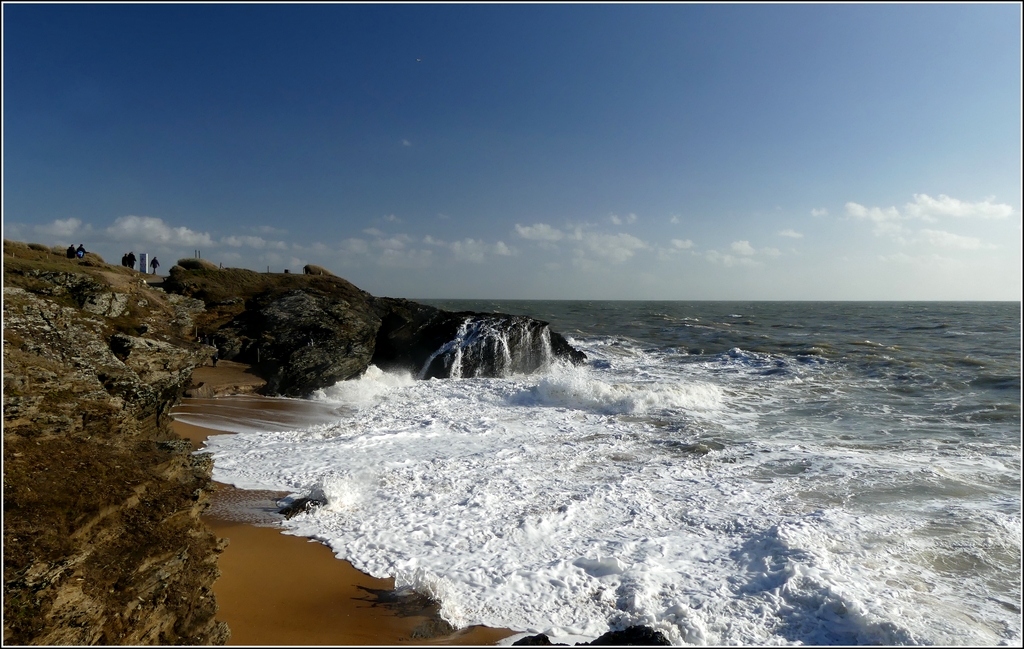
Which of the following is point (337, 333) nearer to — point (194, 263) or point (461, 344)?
point (461, 344)

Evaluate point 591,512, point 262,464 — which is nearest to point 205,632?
point 591,512

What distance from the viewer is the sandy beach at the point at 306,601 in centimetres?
497

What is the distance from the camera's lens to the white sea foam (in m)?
5.38

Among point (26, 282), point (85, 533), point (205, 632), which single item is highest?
point (26, 282)

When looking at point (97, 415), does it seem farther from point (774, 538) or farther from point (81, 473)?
point (774, 538)

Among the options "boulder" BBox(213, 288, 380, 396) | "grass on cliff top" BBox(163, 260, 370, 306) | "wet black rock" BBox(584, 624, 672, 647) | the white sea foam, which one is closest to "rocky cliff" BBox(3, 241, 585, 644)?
the white sea foam

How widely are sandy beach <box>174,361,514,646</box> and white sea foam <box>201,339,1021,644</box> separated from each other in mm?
251

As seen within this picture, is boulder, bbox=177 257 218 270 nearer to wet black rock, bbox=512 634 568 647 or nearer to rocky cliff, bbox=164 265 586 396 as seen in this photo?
rocky cliff, bbox=164 265 586 396

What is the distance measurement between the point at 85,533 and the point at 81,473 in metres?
0.74

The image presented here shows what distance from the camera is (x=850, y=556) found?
251 inches

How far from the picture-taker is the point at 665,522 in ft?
24.0

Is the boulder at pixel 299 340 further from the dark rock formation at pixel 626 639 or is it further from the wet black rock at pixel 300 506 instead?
the dark rock formation at pixel 626 639

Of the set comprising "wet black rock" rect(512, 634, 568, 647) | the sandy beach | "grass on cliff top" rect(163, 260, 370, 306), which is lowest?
the sandy beach

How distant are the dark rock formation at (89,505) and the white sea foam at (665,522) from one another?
2.27 meters
